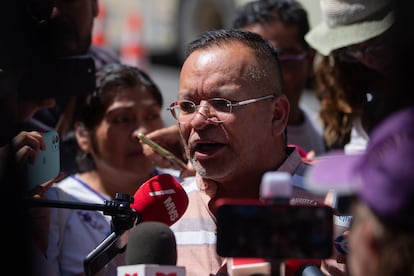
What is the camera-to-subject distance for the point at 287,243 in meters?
2.21

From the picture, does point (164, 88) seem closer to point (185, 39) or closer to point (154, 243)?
point (185, 39)

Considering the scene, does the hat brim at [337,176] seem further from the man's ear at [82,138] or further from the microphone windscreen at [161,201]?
the man's ear at [82,138]

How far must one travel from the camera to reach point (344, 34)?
160 inches

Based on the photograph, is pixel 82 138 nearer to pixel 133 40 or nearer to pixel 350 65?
pixel 350 65

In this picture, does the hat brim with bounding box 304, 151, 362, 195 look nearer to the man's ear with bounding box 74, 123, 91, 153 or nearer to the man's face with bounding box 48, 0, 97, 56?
the man's face with bounding box 48, 0, 97, 56

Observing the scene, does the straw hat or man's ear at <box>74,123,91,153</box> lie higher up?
the straw hat

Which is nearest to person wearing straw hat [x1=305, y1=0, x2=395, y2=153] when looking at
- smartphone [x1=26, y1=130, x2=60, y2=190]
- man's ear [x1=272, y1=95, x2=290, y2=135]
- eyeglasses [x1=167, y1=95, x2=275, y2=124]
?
man's ear [x1=272, y1=95, x2=290, y2=135]

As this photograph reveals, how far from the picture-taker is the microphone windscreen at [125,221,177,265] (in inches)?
98.5

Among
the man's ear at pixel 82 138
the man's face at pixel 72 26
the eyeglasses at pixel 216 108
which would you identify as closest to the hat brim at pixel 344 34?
the eyeglasses at pixel 216 108

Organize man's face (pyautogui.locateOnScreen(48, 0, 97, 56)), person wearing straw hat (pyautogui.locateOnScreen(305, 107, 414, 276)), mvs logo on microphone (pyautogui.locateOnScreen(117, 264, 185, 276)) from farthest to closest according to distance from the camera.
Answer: man's face (pyautogui.locateOnScreen(48, 0, 97, 56))
mvs logo on microphone (pyautogui.locateOnScreen(117, 264, 185, 276))
person wearing straw hat (pyautogui.locateOnScreen(305, 107, 414, 276))

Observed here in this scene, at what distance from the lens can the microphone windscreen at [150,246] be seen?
8.21 feet

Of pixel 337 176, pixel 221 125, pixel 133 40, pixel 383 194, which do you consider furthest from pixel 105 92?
pixel 133 40

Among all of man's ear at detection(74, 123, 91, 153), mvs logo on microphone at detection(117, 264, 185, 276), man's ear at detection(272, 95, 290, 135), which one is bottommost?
man's ear at detection(74, 123, 91, 153)

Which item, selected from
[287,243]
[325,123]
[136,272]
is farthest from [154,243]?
[325,123]
